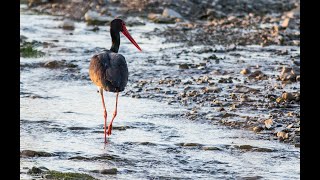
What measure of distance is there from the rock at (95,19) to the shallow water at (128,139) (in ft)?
25.2

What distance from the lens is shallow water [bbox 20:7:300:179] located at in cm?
899

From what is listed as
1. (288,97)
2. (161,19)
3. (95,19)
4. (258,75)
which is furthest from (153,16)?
(288,97)

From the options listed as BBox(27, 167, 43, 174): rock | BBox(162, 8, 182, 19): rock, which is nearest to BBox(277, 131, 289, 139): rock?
BBox(27, 167, 43, 174): rock

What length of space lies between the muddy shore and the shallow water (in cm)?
48

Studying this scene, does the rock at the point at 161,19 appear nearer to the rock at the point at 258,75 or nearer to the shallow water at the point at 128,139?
the shallow water at the point at 128,139

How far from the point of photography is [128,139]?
10.7 meters

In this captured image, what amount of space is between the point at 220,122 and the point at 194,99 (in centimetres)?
170

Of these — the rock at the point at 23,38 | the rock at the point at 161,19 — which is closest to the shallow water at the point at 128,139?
the rock at the point at 23,38

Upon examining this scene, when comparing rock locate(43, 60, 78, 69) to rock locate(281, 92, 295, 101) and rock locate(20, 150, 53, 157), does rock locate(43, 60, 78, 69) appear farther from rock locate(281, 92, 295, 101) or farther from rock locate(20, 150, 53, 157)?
rock locate(20, 150, 53, 157)

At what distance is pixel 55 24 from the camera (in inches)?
914

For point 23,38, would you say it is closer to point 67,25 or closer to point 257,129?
point 67,25

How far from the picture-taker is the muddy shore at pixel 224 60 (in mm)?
12406
